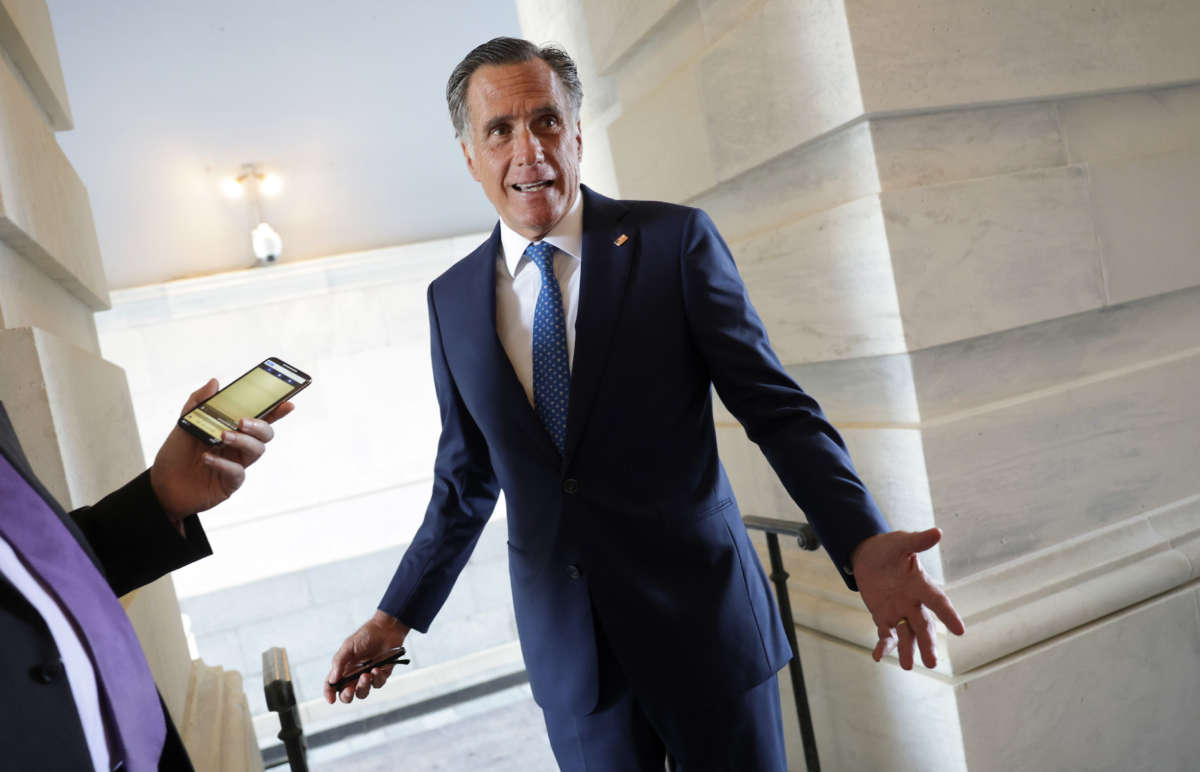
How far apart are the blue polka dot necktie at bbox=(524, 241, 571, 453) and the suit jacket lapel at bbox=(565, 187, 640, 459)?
0.05 metres

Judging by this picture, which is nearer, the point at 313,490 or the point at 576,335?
the point at 576,335

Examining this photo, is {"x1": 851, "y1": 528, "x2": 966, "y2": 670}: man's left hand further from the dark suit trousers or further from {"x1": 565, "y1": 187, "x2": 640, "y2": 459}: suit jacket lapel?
{"x1": 565, "y1": 187, "x2": 640, "y2": 459}: suit jacket lapel

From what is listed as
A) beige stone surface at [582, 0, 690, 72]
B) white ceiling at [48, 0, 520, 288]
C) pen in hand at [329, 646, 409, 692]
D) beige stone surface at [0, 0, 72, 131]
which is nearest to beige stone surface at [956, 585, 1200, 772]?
pen in hand at [329, 646, 409, 692]

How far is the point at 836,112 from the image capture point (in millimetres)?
2080

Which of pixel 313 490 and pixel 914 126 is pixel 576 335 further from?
pixel 313 490

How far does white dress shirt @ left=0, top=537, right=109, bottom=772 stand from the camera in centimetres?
92

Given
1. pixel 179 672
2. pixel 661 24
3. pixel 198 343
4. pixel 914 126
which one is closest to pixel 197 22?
pixel 198 343

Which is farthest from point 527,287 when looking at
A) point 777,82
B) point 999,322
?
point 999,322

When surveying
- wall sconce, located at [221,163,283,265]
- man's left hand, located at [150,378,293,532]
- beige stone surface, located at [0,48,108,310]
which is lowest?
man's left hand, located at [150,378,293,532]

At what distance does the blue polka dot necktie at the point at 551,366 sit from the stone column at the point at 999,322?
0.90 metres

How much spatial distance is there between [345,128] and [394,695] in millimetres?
4107

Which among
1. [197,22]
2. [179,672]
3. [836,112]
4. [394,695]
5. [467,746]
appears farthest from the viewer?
[394,695]

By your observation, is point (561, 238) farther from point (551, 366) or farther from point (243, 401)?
point (243, 401)

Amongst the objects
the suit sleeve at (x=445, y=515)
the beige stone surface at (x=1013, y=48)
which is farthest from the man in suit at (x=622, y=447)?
the beige stone surface at (x=1013, y=48)
